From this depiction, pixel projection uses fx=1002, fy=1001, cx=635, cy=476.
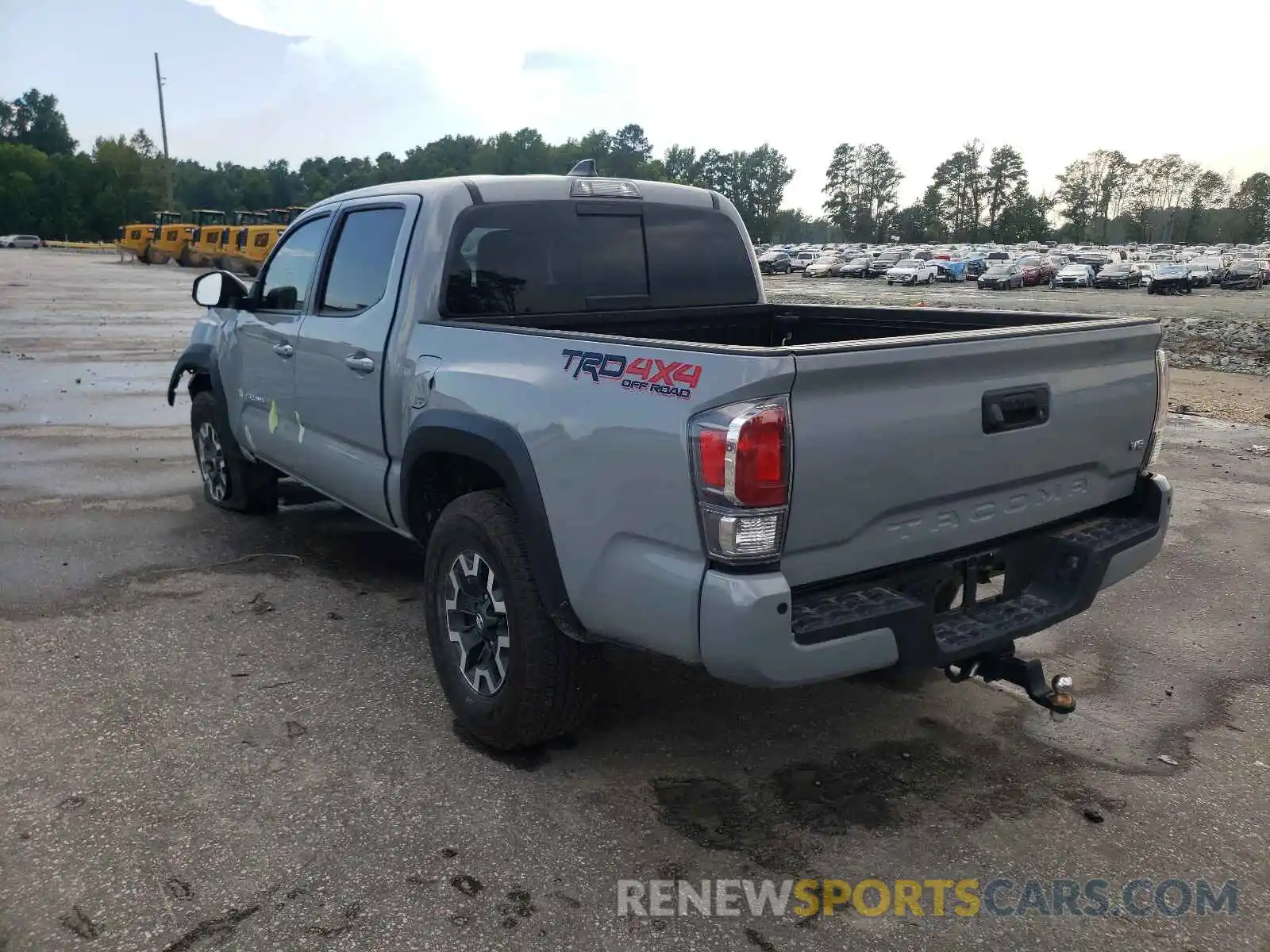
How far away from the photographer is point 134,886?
2795mm

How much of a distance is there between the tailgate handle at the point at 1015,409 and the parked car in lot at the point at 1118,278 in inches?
2050

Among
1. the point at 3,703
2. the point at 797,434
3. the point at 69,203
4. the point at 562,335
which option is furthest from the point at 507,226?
the point at 69,203

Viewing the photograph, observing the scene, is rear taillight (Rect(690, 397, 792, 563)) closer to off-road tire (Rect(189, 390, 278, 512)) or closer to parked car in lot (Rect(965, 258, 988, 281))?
off-road tire (Rect(189, 390, 278, 512))

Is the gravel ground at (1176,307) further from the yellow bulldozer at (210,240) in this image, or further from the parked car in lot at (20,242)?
the parked car in lot at (20,242)

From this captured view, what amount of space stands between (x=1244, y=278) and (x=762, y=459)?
54.6 m

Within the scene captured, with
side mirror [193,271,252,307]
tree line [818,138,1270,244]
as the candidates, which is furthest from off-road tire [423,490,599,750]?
tree line [818,138,1270,244]

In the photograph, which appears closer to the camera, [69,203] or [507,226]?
[507,226]

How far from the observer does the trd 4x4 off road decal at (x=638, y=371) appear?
2697 mm

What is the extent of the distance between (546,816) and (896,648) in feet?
4.01

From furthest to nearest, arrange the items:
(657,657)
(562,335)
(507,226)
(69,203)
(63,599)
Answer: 1. (69,203)
2. (63,599)
3. (507,226)
4. (562,335)
5. (657,657)

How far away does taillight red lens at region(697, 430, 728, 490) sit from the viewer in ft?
8.47

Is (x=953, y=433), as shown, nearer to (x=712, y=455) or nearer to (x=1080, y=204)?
(x=712, y=455)

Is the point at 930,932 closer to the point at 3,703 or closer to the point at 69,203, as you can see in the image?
the point at 3,703

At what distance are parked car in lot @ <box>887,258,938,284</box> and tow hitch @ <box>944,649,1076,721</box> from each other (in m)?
54.3
